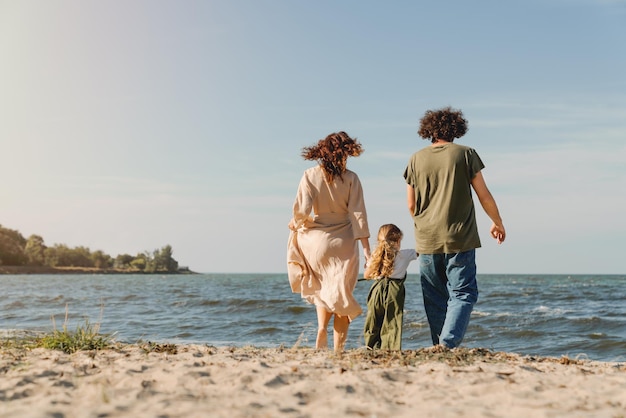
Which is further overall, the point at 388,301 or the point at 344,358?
the point at 388,301

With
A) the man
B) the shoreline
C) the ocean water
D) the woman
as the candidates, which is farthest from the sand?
the shoreline

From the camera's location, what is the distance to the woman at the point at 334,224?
6.50 metres

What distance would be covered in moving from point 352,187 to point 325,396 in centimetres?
289

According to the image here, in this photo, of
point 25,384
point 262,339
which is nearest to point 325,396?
point 25,384

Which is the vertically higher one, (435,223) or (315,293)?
(435,223)

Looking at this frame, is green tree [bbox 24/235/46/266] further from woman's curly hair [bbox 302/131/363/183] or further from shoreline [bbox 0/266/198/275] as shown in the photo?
woman's curly hair [bbox 302/131/363/183]

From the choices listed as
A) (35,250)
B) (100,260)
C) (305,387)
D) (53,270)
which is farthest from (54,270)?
(305,387)

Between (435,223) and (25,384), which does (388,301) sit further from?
(25,384)

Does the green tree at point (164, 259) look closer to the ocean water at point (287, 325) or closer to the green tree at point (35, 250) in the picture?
the green tree at point (35, 250)

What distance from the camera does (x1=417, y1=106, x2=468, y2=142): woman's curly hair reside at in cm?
598

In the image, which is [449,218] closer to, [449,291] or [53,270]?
[449,291]

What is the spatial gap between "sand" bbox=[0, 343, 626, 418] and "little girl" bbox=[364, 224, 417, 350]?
3.19ft

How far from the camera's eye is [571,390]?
4258mm

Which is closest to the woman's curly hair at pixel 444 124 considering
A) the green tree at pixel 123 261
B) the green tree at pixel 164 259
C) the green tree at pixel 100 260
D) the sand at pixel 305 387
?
the sand at pixel 305 387
